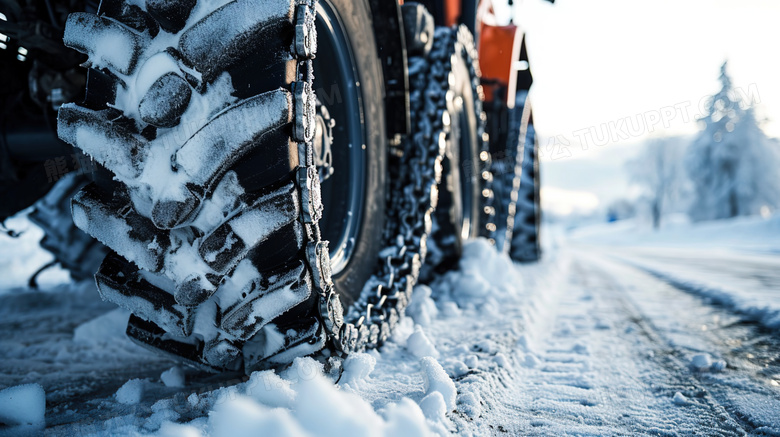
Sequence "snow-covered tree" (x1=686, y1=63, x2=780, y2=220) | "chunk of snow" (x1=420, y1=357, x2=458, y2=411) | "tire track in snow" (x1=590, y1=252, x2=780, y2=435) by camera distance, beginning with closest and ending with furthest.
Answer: "chunk of snow" (x1=420, y1=357, x2=458, y2=411) → "tire track in snow" (x1=590, y1=252, x2=780, y2=435) → "snow-covered tree" (x1=686, y1=63, x2=780, y2=220)

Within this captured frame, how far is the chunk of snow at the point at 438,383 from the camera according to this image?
1.12 m

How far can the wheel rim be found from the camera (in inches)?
54.5

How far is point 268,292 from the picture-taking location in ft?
3.37

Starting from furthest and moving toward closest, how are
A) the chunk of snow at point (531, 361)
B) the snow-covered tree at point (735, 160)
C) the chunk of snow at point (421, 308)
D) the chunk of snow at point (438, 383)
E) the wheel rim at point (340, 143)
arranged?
the snow-covered tree at point (735, 160) → the chunk of snow at point (421, 308) → the chunk of snow at point (531, 361) → the wheel rim at point (340, 143) → the chunk of snow at point (438, 383)

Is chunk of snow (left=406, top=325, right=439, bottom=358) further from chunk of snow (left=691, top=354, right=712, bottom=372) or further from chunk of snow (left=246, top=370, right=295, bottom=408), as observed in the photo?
chunk of snow (left=691, top=354, right=712, bottom=372)

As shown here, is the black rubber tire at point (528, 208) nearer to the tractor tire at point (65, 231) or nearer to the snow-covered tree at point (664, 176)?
the tractor tire at point (65, 231)

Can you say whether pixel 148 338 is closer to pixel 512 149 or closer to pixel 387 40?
pixel 387 40

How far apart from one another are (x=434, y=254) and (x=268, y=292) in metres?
1.48

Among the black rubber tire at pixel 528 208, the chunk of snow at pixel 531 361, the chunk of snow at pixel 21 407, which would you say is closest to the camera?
the chunk of snow at pixel 21 407

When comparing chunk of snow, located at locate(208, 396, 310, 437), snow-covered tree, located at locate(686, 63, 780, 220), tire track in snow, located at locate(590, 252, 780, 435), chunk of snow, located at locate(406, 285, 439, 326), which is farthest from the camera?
snow-covered tree, located at locate(686, 63, 780, 220)

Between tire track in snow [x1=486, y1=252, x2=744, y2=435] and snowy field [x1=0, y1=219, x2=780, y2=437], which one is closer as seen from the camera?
snowy field [x1=0, y1=219, x2=780, y2=437]

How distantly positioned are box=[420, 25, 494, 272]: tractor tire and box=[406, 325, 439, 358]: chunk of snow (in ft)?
2.67

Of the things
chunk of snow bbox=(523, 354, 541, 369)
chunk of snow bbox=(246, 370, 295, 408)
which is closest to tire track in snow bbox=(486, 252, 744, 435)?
chunk of snow bbox=(523, 354, 541, 369)

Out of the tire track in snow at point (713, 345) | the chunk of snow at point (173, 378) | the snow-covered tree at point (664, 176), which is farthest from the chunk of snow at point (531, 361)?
the snow-covered tree at point (664, 176)
